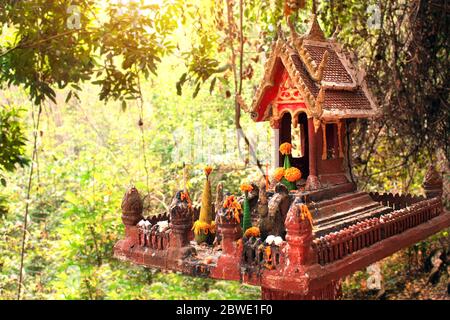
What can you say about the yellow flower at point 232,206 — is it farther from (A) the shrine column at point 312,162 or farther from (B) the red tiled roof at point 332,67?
(B) the red tiled roof at point 332,67

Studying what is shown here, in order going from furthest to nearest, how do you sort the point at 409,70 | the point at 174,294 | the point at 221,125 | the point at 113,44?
the point at 221,125 < the point at 174,294 < the point at 409,70 < the point at 113,44

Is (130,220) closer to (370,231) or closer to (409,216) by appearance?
(370,231)

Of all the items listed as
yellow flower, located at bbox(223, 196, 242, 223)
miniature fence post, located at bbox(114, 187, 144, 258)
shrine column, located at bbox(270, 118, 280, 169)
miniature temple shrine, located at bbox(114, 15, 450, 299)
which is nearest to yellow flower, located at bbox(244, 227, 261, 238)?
miniature temple shrine, located at bbox(114, 15, 450, 299)

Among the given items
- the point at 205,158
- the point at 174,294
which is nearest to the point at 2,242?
the point at 174,294

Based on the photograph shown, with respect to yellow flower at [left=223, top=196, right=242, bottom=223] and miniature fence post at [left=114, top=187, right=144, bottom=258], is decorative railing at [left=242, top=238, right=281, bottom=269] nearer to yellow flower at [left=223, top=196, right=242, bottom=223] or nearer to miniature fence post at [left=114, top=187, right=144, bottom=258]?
yellow flower at [left=223, top=196, right=242, bottom=223]

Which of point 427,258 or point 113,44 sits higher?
point 113,44

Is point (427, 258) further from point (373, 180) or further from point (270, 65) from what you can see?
point (270, 65)

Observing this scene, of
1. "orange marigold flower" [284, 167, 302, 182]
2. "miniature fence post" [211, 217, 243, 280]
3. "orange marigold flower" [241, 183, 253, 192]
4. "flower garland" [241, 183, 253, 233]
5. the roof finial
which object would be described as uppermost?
the roof finial

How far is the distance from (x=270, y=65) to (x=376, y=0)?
304cm

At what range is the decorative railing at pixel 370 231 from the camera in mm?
4312

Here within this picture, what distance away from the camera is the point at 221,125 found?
13148 mm

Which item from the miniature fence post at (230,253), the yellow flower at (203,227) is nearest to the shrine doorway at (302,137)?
the yellow flower at (203,227)

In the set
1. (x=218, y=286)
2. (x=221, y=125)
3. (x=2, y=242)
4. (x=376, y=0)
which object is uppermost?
(x=376, y=0)

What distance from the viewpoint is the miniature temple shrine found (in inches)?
163
